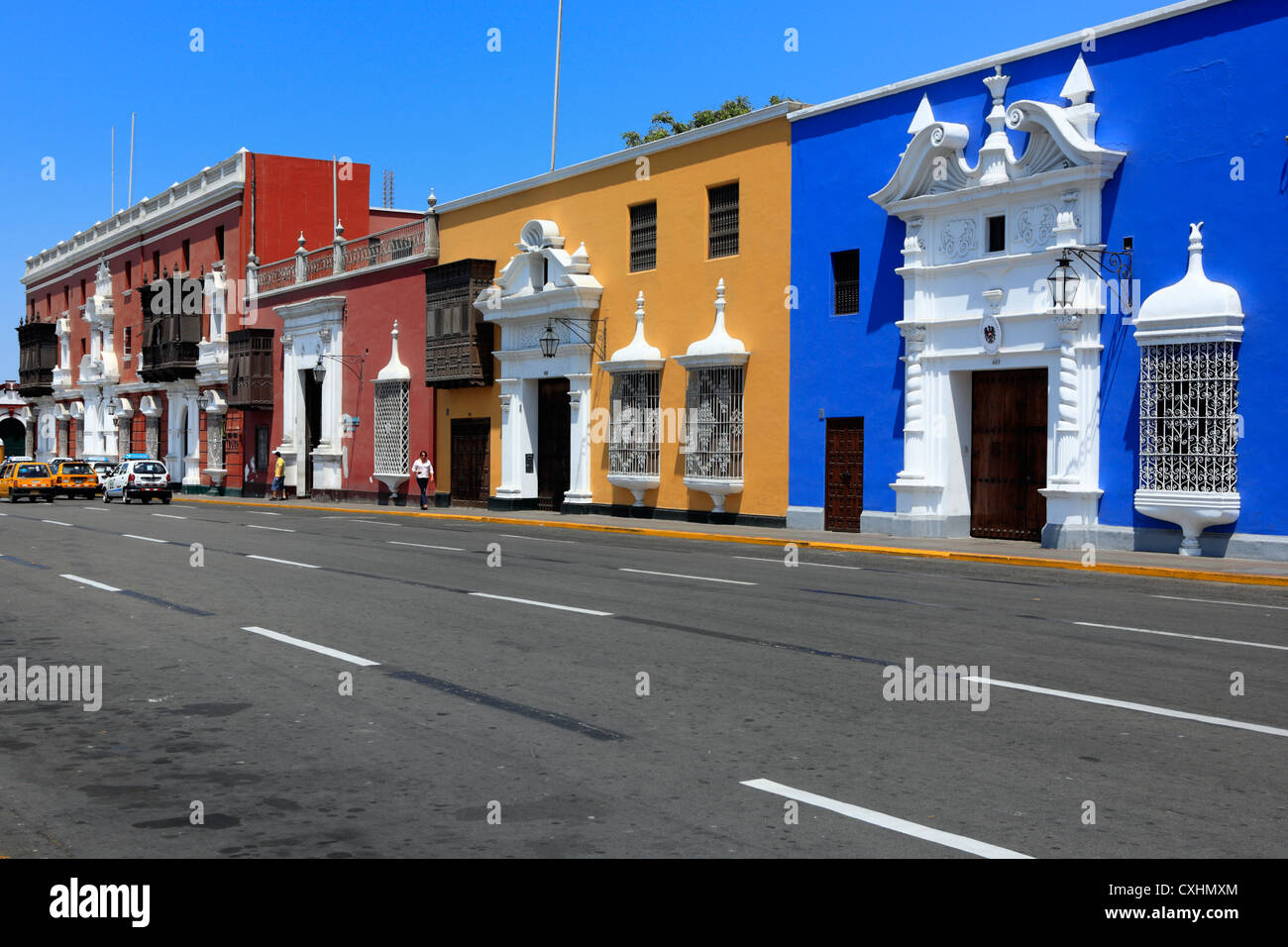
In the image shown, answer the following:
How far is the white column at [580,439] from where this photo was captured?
106 ft

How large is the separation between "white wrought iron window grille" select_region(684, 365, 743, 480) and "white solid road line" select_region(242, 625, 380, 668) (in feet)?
58.8

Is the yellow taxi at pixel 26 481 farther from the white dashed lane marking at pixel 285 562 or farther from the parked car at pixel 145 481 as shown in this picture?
the white dashed lane marking at pixel 285 562

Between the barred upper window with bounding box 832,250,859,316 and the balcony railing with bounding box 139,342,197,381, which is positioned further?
the balcony railing with bounding box 139,342,197,381

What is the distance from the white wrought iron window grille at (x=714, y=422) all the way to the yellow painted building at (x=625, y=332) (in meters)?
0.04

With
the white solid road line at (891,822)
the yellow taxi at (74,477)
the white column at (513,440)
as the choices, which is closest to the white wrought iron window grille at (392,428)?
the white column at (513,440)

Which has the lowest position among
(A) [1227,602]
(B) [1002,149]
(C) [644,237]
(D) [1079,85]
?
(A) [1227,602]

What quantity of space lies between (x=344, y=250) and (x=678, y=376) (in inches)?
772

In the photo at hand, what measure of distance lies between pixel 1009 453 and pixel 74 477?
36.4 metres

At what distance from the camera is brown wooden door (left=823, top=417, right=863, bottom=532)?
987 inches

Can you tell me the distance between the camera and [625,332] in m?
31.2

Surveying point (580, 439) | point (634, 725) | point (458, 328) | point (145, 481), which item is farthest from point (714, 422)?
point (145, 481)

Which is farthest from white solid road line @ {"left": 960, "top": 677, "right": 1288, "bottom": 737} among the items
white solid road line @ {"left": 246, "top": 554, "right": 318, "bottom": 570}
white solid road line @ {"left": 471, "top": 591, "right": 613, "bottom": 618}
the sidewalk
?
Result: white solid road line @ {"left": 246, "top": 554, "right": 318, "bottom": 570}

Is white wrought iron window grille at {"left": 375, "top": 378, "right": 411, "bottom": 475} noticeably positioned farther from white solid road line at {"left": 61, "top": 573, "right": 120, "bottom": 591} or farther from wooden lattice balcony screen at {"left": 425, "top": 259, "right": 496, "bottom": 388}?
white solid road line at {"left": 61, "top": 573, "right": 120, "bottom": 591}

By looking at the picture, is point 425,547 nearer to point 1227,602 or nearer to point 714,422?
point 714,422
